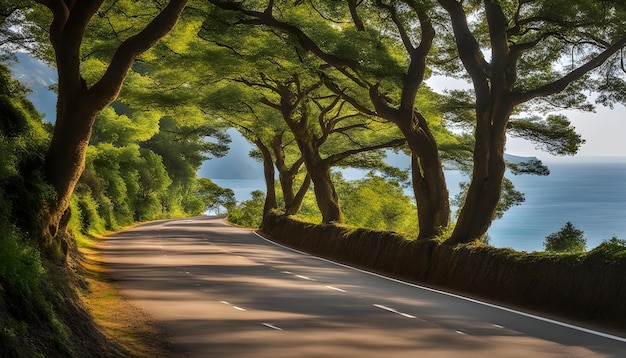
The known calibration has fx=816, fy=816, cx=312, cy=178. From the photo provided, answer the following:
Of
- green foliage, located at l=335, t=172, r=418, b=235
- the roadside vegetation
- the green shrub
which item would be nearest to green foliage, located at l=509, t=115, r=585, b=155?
the roadside vegetation

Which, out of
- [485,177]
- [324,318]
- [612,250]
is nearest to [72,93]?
[324,318]

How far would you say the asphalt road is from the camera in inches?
487

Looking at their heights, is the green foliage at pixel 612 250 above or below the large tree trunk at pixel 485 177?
below

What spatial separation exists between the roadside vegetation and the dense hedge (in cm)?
23

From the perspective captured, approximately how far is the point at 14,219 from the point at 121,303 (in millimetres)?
3278

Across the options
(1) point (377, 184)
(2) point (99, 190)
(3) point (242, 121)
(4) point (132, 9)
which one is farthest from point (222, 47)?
(1) point (377, 184)

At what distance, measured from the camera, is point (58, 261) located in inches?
675

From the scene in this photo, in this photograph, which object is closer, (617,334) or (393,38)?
(617,334)

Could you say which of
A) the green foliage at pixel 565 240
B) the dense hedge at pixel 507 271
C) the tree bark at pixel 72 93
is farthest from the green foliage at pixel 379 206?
the tree bark at pixel 72 93

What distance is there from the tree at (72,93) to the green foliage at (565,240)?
2001 centimetres

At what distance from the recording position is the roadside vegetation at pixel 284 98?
15312mm

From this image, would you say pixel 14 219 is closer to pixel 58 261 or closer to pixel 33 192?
pixel 33 192

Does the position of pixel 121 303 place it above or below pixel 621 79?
below

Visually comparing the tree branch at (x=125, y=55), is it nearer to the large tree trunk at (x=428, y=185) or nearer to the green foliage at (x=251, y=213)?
the large tree trunk at (x=428, y=185)
